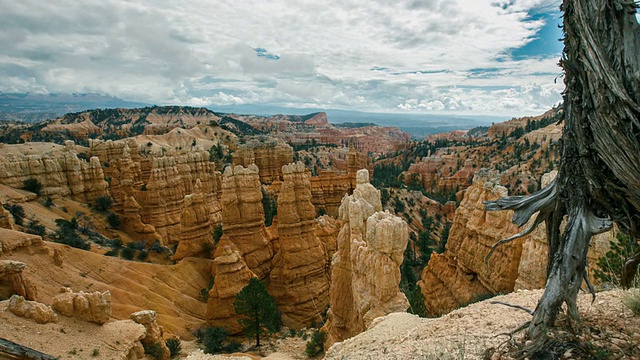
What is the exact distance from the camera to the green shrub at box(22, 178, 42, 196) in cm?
3191

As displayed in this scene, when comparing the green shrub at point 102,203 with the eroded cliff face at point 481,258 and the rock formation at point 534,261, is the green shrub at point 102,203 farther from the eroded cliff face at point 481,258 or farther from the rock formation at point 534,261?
the rock formation at point 534,261

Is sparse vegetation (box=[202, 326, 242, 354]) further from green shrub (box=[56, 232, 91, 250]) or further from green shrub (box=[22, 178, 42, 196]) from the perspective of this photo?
green shrub (box=[22, 178, 42, 196])

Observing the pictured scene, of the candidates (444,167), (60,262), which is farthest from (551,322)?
(444,167)

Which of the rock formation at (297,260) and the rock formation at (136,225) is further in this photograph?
the rock formation at (136,225)

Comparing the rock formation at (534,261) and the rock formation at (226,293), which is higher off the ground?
the rock formation at (534,261)

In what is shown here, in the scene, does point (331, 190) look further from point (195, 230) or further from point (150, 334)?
point (150, 334)

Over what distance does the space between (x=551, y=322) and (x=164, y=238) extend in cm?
3672

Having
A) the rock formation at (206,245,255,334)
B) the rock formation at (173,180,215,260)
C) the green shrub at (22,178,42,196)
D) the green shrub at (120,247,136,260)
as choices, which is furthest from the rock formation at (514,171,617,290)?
the green shrub at (22,178,42,196)

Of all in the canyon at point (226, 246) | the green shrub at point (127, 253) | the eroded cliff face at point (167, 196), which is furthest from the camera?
the eroded cliff face at point (167, 196)

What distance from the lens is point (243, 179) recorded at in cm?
2841

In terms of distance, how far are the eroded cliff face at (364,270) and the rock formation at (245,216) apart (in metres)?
11.0

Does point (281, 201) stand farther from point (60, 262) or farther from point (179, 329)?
point (60, 262)

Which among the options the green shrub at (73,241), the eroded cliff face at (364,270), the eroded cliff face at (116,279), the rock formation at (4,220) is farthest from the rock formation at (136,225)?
the eroded cliff face at (364,270)

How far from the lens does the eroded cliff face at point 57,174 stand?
32062 millimetres
